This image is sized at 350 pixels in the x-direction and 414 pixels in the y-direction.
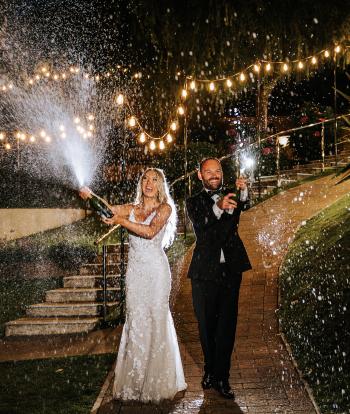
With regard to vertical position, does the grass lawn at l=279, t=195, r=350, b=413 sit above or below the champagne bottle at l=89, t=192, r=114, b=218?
below

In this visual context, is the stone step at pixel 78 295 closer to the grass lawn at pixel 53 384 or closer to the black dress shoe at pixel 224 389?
the grass lawn at pixel 53 384

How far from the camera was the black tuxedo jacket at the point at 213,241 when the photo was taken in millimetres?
4648

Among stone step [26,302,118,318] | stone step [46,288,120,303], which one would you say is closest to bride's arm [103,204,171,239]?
stone step [26,302,118,318]

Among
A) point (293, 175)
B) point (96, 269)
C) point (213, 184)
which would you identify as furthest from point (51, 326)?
point (293, 175)

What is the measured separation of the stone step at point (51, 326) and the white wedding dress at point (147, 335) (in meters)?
3.31

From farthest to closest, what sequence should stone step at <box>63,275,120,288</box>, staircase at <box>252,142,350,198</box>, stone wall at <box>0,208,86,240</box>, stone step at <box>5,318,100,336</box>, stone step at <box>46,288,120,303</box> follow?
staircase at <box>252,142,350,198</box> → stone wall at <box>0,208,86,240</box> → stone step at <box>63,275,120,288</box> → stone step at <box>46,288,120,303</box> → stone step at <box>5,318,100,336</box>

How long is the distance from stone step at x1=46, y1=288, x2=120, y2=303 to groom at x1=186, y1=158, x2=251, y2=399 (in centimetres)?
463

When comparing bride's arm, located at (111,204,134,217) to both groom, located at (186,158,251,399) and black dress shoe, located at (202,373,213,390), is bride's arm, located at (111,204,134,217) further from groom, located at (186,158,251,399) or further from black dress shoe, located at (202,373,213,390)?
black dress shoe, located at (202,373,213,390)

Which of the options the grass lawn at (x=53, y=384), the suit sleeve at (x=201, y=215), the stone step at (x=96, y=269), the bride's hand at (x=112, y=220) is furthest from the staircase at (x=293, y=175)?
the bride's hand at (x=112, y=220)

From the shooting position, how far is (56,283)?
1016 cm

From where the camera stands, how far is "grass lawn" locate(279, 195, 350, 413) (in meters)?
4.77

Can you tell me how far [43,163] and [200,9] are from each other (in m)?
12.8

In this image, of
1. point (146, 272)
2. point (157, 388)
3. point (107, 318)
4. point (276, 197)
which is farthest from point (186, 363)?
point (276, 197)

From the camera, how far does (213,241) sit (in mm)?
4691
